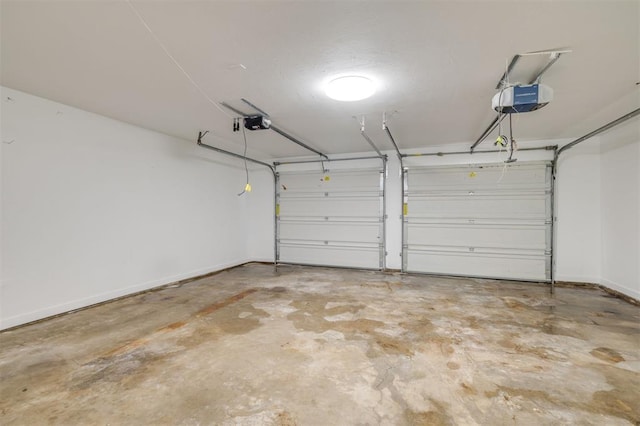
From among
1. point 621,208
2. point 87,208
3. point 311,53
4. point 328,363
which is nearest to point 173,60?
point 311,53

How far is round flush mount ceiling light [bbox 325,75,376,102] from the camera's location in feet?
8.10

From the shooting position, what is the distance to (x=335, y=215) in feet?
19.3

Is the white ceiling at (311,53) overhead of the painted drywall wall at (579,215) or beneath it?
overhead

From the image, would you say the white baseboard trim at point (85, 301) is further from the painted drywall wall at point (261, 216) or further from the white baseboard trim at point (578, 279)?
the white baseboard trim at point (578, 279)

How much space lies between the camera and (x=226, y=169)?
573 centimetres

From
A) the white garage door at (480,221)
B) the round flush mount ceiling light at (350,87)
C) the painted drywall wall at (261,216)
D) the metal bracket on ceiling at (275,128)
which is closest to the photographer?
the round flush mount ceiling light at (350,87)

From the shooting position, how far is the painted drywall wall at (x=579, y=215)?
4430mm

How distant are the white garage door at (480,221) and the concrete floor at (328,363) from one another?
3.97 feet

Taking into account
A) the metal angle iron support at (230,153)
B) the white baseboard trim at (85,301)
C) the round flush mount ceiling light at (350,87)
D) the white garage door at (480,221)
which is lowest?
the white baseboard trim at (85,301)

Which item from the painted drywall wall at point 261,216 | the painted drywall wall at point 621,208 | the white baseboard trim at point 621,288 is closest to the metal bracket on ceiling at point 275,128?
the painted drywall wall at point 261,216

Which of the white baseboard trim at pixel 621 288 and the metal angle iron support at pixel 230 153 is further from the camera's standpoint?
the metal angle iron support at pixel 230 153

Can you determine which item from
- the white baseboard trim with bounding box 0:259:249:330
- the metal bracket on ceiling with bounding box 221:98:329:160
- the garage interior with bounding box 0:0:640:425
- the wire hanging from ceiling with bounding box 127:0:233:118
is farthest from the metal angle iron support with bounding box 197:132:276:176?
the white baseboard trim with bounding box 0:259:249:330

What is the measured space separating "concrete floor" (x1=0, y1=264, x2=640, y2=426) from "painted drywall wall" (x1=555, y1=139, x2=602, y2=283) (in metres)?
1.00

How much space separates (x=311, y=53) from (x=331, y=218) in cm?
405
